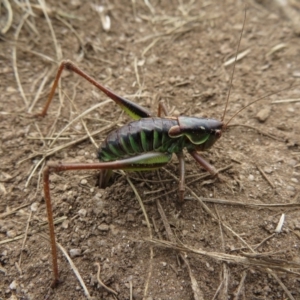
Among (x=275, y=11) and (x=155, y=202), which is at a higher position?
(x=275, y=11)

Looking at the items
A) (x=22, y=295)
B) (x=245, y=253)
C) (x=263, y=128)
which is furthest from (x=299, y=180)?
(x=22, y=295)

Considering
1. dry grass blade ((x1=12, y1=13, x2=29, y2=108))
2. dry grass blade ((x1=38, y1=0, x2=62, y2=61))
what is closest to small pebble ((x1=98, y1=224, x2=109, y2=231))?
dry grass blade ((x1=12, y1=13, x2=29, y2=108))

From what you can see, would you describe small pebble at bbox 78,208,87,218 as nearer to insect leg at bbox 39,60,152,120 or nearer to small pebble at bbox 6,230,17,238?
small pebble at bbox 6,230,17,238

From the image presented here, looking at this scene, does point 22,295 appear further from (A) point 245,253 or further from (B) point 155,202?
(A) point 245,253

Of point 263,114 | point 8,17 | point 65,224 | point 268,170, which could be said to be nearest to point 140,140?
point 65,224

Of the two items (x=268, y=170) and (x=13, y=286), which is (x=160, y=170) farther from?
(x=13, y=286)

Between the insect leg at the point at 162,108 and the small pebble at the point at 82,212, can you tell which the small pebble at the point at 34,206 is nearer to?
the small pebble at the point at 82,212
